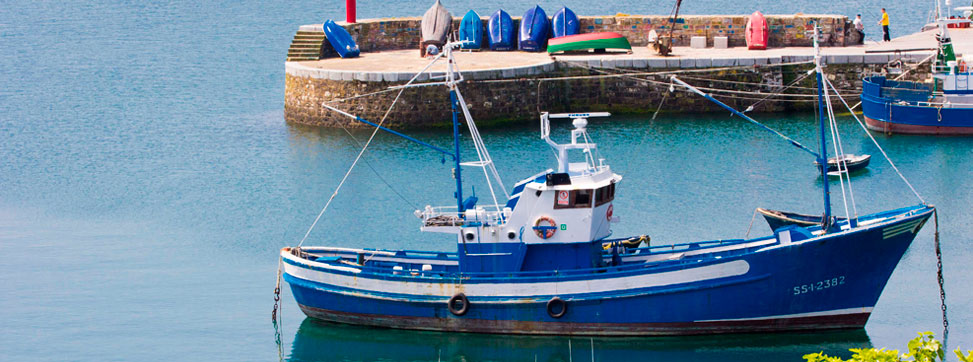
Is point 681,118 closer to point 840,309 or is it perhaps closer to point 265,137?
point 265,137

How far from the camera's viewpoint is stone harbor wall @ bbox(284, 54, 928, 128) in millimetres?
40969

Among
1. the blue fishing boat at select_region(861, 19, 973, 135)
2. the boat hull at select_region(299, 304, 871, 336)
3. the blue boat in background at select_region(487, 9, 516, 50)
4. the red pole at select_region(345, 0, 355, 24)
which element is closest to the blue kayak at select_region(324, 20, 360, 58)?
the red pole at select_region(345, 0, 355, 24)

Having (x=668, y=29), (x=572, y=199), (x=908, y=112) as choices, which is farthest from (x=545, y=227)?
(x=668, y=29)

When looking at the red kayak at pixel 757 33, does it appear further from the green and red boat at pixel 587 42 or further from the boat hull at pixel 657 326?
the boat hull at pixel 657 326

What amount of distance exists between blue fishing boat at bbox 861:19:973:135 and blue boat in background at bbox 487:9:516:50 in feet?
40.6

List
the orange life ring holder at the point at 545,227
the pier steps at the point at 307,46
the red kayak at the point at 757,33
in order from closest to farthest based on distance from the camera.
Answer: the orange life ring holder at the point at 545,227, the red kayak at the point at 757,33, the pier steps at the point at 307,46

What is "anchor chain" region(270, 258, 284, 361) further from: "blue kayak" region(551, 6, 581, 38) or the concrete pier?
"blue kayak" region(551, 6, 581, 38)

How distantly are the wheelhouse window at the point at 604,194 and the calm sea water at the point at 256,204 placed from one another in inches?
98.2

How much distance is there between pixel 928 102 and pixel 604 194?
2037 centimetres

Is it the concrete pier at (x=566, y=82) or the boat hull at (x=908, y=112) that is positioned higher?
the concrete pier at (x=566, y=82)

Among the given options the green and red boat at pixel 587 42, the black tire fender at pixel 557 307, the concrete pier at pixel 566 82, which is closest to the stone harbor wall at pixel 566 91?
the concrete pier at pixel 566 82

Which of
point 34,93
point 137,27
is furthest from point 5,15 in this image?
point 34,93

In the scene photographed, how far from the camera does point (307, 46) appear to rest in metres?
44.7

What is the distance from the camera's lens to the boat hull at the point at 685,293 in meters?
22.1
